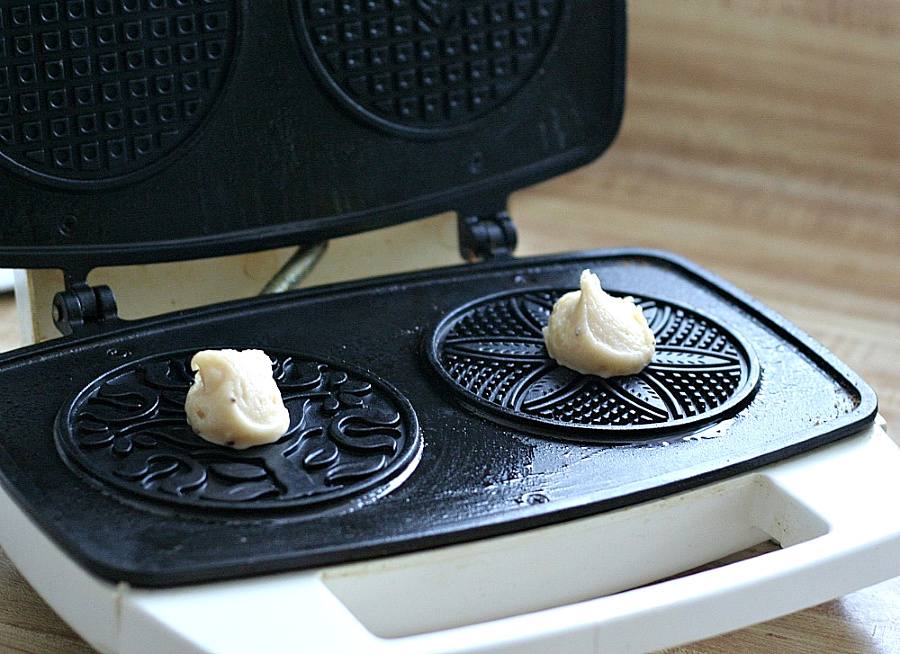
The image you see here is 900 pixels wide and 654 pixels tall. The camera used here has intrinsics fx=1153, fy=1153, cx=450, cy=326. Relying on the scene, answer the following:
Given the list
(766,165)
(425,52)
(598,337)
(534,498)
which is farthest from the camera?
(766,165)

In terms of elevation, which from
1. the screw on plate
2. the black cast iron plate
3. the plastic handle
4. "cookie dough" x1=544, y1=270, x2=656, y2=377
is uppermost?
"cookie dough" x1=544, y1=270, x2=656, y2=377

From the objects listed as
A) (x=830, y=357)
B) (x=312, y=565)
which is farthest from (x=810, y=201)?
(x=312, y=565)

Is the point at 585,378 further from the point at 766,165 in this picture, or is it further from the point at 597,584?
the point at 766,165

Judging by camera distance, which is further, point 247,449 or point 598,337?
point 598,337

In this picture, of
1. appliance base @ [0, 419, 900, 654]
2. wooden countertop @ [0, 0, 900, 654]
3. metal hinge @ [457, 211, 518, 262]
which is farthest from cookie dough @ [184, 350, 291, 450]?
wooden countertop @ [0, 0, 900, 654]

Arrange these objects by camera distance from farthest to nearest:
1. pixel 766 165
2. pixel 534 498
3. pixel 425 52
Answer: pixel 766 165 < pixel 425 52 < pixel 534 498

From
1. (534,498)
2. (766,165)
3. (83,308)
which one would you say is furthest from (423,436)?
(766,165)

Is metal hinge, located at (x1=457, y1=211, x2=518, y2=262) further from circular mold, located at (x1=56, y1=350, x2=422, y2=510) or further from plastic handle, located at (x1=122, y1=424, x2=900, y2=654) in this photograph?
plastic handle, located at (x1=122, y1=424, x2=900, y2=654)

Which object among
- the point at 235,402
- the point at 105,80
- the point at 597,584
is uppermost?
the point at 105,80
